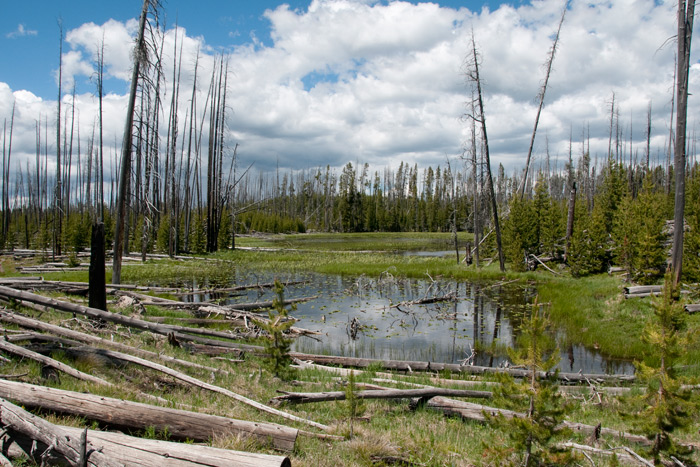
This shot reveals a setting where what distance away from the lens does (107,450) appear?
12.2 feet

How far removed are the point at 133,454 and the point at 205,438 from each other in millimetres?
942

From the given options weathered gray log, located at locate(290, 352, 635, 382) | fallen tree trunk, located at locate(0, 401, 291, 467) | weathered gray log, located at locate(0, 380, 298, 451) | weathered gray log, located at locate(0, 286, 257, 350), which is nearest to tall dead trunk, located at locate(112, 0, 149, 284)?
weathered gray log, located at locate(0, 286, 257, 350)

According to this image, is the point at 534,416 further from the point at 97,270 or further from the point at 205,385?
the point at 97,270

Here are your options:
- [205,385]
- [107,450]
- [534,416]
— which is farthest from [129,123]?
[534,416]

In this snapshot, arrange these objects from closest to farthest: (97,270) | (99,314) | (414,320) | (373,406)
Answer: (373,406) < (99,314) < (97,270) < (414,320)

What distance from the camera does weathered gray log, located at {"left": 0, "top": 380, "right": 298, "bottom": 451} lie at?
454 centimetres

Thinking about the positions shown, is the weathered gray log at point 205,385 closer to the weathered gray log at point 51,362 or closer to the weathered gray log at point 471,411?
the weathered gray log at point 51,362

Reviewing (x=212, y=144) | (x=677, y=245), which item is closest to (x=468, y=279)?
(x=677, y=245)

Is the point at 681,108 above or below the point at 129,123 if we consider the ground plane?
above

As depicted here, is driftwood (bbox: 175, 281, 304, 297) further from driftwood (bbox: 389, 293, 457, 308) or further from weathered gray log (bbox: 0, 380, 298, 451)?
weathered gray log (bbox: 0, 380, 298, 451)

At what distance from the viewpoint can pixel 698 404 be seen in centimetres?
446

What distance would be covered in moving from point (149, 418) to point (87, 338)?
397 cm

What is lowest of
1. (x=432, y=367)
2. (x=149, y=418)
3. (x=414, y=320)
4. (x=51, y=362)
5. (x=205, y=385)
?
(x=414, y=320)

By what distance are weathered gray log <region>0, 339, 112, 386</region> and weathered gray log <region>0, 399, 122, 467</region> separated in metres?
2.13
